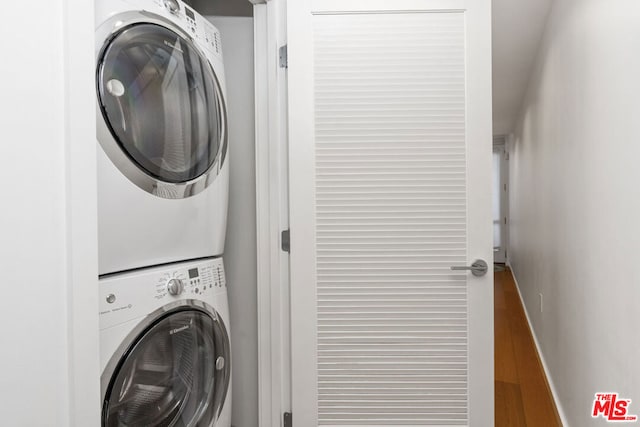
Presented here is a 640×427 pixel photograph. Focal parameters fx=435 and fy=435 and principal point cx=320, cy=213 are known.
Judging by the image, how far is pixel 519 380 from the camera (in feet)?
8.76

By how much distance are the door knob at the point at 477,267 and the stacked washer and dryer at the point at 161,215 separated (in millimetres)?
916

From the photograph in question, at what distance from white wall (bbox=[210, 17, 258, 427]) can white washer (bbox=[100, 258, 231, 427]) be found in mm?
276

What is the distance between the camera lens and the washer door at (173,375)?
1.13m

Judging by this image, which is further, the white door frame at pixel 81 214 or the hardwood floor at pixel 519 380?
the hardwood floor at pixel 519 380

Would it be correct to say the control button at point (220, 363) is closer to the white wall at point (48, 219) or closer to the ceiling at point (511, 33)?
the white wall at point (48, 219)

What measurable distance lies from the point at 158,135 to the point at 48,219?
1.64ft

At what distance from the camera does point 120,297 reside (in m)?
1.14

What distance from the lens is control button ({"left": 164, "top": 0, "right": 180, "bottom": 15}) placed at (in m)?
1.36

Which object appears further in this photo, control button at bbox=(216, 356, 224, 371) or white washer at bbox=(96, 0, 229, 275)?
control button at bbox=(216, 356, 224, 371)

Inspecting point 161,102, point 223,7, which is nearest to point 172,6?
point 161,102

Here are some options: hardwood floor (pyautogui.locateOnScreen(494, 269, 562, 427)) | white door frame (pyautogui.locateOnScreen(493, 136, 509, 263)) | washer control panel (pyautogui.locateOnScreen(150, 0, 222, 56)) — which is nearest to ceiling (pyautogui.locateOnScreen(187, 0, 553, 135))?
washer control panel (pyautogui.locateOnScreen(150, 0, 222, 56))

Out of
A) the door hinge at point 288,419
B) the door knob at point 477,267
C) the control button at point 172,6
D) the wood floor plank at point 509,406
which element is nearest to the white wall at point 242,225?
the door hinge at point 288,419

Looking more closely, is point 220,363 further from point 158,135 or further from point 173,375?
point 158,135

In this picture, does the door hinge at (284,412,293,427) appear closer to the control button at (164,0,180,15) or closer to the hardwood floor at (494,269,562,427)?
the hardwood floor at (494,269,562,427)
